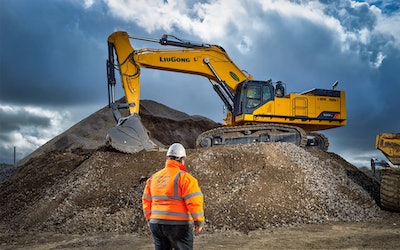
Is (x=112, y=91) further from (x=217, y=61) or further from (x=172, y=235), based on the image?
(x=172, y=235)

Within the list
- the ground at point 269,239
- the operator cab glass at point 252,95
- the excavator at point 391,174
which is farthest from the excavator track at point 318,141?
the ground at point 269,239

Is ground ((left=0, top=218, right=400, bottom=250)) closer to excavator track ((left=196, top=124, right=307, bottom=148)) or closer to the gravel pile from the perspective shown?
the gravel pile

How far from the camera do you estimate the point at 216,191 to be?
10.5 metres

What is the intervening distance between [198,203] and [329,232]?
518 centimetres

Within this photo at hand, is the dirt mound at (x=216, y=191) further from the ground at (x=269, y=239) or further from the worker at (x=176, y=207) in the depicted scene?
A: the worker at (x=176, y=207)

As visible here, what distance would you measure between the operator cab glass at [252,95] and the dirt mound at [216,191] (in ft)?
7.91

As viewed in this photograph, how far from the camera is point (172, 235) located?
464cm

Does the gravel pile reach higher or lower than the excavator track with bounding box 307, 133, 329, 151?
lower

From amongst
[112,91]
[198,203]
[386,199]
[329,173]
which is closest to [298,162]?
[329,173]

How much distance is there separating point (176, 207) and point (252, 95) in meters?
11.1

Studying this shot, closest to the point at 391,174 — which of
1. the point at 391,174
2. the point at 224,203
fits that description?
the point at 391,174

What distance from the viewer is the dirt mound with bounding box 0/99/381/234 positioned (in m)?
9.73

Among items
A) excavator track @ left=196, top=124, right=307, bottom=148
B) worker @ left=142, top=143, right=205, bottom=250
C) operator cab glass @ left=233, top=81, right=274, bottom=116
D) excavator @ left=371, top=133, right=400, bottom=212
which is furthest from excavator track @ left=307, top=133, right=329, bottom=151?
worker @ left=142, top=143, right=205, bottom=250

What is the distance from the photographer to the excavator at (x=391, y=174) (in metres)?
10.3
